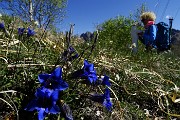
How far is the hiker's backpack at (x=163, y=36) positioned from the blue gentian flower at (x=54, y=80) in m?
6.85

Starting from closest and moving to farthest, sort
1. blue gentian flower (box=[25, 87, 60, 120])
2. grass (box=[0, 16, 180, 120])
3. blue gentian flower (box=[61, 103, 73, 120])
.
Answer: blue gentian flower (box=[25, 87, 60, 120])
blue gentian flower (box=[61, 103, 73, 120])
grass (box=[0, 16, 180, 120])

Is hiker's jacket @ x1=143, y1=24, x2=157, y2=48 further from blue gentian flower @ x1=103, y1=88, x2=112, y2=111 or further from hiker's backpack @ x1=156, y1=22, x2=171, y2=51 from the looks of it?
blue gentian flower @ x1=103, y1=88, x2=112, y2=111

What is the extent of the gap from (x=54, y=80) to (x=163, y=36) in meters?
7.09

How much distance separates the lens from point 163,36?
336 inches

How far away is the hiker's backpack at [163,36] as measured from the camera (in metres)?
8.40

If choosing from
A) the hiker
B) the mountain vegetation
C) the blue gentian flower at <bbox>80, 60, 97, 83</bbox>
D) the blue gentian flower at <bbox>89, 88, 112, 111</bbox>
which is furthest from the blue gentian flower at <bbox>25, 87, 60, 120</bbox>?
the hiker

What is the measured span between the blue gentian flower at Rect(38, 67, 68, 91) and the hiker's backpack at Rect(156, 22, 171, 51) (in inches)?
270

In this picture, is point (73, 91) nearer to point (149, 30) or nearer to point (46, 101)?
point (46, 101)

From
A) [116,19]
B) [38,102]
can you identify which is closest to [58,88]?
[38,102]

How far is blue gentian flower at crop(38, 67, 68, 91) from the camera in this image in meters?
1.75

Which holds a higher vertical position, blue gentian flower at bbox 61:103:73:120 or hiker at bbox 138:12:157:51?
hiker at bbox 138:12:157:51

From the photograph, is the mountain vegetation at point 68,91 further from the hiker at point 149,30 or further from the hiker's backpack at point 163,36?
the hiker's backpack at point 163,36

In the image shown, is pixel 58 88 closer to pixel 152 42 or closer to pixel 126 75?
pixel 126 75

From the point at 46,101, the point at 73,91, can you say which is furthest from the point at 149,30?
the point at 46,101
